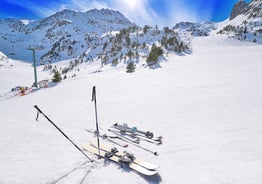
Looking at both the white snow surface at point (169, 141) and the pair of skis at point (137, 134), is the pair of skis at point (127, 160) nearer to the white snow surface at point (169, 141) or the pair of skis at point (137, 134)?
the white snow surface at point (169, 141)

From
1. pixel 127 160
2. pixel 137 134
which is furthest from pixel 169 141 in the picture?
pixel 127 160

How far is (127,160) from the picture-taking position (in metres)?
5.73

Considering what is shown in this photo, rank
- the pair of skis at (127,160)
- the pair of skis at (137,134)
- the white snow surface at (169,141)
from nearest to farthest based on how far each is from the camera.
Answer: the white snow surface at (169,141), the pair of skis at (127,160), the pair of skis at (137,134)

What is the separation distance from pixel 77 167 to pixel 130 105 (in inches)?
327

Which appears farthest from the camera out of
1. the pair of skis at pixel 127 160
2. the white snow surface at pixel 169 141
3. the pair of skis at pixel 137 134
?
the pair of skis at pixel 137 134

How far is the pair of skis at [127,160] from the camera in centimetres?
537

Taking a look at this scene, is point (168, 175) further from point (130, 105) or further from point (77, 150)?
point (130, 105)

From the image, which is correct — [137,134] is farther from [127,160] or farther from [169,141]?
[127,160]

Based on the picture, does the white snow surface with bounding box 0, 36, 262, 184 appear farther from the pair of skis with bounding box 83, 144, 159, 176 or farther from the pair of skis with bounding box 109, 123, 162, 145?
the pair of skis with bounding box 109, 123, 162, 145

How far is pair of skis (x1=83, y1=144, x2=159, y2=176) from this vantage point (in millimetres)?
5370

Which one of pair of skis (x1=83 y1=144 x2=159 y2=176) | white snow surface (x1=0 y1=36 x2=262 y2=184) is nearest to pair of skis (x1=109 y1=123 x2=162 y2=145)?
white snow surface (x1=0 y1=36 x2=262 y2=184)

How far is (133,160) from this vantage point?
5.91 metres

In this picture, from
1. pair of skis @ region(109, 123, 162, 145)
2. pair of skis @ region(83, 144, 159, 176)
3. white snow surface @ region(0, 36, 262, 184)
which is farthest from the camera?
pair of skis @ region(109, 123, 162, 145)

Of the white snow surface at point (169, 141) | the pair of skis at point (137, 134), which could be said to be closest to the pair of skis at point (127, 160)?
the white snow surface at point (169, 141)
